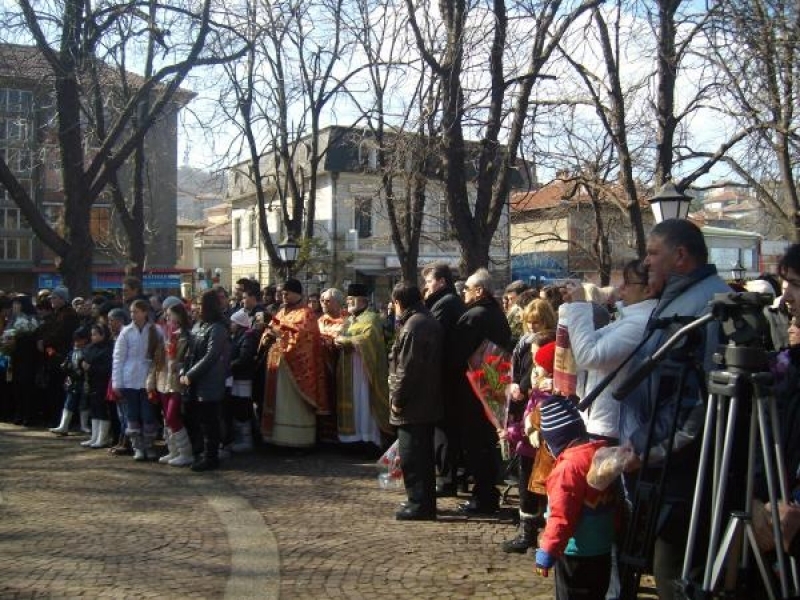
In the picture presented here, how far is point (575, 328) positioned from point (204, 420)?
600cm

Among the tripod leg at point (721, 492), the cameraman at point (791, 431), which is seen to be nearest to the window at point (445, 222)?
the cameraman at point (791, 431)

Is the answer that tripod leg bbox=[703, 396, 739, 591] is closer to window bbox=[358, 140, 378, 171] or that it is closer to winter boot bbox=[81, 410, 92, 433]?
winter boot bbox=[81, 410, 92, 433]

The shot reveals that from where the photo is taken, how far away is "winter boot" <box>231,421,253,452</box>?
977 cm

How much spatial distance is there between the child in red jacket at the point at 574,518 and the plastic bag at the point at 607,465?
6.6 inches

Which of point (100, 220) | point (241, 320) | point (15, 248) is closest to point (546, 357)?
point (241, 320)

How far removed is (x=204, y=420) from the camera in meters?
8.62

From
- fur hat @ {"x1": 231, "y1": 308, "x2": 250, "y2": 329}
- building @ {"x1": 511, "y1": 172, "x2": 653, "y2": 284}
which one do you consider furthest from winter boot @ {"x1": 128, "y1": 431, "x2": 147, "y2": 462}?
building @ {"x1": 511, "y1": 172, "x2": 653, "y2": 284}

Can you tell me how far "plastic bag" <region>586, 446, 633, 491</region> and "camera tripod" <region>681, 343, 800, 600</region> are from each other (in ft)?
1.57

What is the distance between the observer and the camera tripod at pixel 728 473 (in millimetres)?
2533

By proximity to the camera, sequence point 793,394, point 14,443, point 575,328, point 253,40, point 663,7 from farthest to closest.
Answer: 1. point 253,40
2. point 663,7
3. point 14,443
4. point 575,328
5. point 793,394

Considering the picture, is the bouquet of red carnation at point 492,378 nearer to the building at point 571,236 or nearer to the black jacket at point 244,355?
the black jacket at point 244,355

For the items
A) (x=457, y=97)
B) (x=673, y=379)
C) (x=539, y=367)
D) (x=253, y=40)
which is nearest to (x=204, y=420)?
(x=539, y=367)

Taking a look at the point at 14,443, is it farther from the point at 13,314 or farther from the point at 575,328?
the point at 575,328

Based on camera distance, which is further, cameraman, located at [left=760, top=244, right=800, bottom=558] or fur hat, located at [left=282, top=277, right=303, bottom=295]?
fur hat, located at [left=282, top=277, right=303, bottom=295]
